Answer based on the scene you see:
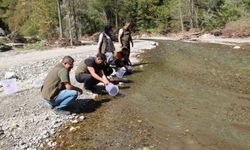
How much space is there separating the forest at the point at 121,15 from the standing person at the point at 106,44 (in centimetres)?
3987

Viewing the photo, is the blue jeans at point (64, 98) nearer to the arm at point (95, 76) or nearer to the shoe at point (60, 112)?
the shoe at point (60, 112)

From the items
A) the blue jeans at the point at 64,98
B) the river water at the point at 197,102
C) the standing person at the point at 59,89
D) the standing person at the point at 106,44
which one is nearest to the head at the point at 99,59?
the river water at the point at 197,102

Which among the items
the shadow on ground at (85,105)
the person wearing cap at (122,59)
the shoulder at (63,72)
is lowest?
the shadow on ground at (85,105)

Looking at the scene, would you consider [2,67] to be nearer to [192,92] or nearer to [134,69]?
[134,69]

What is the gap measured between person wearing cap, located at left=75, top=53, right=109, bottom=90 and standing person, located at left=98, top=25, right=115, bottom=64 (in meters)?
1.93

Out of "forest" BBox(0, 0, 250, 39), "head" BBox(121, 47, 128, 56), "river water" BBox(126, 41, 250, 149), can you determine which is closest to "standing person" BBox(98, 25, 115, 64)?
"head" BBox(121, 47, 128, 56)

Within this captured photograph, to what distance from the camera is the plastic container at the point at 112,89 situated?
14.8 metres

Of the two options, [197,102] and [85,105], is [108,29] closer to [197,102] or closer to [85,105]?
[85,105]

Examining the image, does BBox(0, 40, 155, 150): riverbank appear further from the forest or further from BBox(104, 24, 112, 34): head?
the forest

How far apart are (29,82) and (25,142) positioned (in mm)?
7923

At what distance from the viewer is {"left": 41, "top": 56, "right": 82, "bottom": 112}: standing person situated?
493 inches

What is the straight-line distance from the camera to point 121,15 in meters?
84.8

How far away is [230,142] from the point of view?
33.5 feet

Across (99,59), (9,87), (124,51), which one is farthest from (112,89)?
(124,51)
